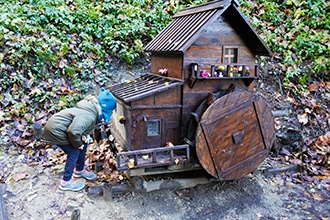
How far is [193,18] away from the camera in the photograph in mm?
5602

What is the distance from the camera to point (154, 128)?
16.9 ft

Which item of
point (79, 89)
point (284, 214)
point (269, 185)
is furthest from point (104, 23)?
point (284, 214)

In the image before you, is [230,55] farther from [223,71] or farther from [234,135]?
[234,135]

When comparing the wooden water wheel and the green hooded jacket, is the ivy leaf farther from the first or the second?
the green hooded jacket

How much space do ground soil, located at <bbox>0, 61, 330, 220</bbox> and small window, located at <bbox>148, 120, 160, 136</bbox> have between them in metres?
1.26

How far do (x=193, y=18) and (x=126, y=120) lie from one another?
2.41m

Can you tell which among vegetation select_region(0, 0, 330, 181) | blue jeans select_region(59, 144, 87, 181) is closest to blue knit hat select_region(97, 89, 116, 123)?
blue jeans select_region(59, 144, 87, 181)

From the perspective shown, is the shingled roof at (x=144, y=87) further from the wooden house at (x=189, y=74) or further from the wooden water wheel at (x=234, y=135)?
the wooden water wheel at (x=234, y=135)

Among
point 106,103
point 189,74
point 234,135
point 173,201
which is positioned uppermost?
point 189,74

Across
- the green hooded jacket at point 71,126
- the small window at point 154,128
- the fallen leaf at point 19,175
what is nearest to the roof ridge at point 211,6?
the small window at point 154,128

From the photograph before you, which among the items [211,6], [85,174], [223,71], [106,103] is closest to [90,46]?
[106,103]

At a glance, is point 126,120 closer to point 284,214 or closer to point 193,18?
point 193,18

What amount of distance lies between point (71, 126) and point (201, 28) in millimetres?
2800

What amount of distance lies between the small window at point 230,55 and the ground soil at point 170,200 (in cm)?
258
